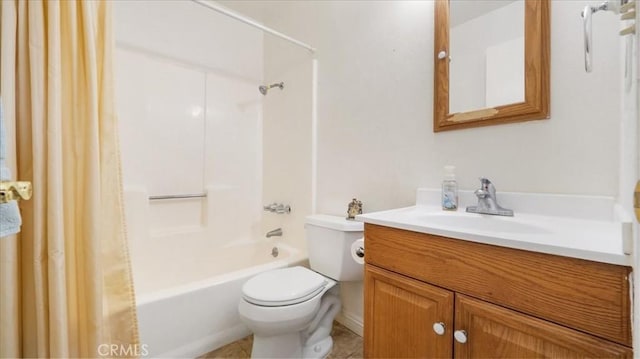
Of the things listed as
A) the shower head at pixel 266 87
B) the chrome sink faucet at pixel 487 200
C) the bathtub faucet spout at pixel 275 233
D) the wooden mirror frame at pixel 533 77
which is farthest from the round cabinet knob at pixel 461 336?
the shower head at pixel 266 87

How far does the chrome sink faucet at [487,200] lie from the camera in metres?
1.02

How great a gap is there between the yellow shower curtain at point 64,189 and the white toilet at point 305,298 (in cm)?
48

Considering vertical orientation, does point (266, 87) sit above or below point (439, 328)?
above

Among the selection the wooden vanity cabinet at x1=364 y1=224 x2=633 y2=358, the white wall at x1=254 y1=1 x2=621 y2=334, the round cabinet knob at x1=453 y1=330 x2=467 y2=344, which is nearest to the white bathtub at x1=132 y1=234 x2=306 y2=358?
the white wall at x1=254 y1=1 x2=621 y2=334

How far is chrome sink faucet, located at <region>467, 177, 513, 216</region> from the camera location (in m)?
1.02

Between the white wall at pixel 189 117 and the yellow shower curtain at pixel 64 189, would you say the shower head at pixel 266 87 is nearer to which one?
the white wall at pixel 189 117

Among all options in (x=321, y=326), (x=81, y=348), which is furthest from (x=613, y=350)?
(x=81, y=348)

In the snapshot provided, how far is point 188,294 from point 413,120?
1.39 meters

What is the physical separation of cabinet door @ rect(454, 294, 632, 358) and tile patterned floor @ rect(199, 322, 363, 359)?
820 mm

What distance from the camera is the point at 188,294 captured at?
1.26 meters

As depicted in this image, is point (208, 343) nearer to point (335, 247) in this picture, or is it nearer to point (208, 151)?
point (335, 247)

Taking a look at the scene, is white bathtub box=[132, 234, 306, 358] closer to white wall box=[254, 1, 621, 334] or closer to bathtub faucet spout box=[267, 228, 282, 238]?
bathtub faucet spout box=[267, 228, 282, 238]

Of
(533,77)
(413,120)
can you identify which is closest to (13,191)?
(413,120)

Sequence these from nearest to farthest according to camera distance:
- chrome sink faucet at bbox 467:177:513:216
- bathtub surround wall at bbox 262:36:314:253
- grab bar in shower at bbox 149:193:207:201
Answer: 1. chrome sink faucet at bbox 467:177:513:216
2. grab bar in shower at bbox 149:193:207:201
3. bathtub surround wall at bbox 262:36:314:253
